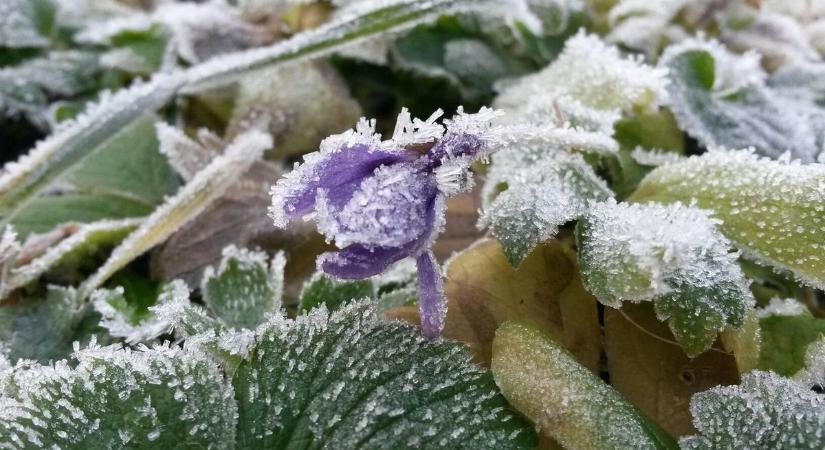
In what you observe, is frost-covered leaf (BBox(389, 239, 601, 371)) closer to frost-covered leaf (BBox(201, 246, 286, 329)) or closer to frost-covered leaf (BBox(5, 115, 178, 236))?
frost-covered leaf (BBox(201, 246, 286, 329))

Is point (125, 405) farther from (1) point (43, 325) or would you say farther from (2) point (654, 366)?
(2) point (654, 366)

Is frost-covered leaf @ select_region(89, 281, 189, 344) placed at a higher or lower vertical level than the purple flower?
lower

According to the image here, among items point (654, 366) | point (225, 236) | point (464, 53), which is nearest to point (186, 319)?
point (225, 236)

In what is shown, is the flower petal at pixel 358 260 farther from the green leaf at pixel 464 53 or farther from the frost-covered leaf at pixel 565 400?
the green leaf at pixel 464 53

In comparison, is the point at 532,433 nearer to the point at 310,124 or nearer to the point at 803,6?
the point at 310,124

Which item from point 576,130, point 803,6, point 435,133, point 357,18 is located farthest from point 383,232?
point 803,6

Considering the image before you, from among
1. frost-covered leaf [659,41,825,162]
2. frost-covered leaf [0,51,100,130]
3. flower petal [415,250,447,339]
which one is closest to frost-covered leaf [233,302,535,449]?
flower petal [415,250,447,339]

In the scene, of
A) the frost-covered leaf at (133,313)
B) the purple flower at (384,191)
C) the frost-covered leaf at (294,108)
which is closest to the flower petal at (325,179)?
the purple flower at (384,191)
